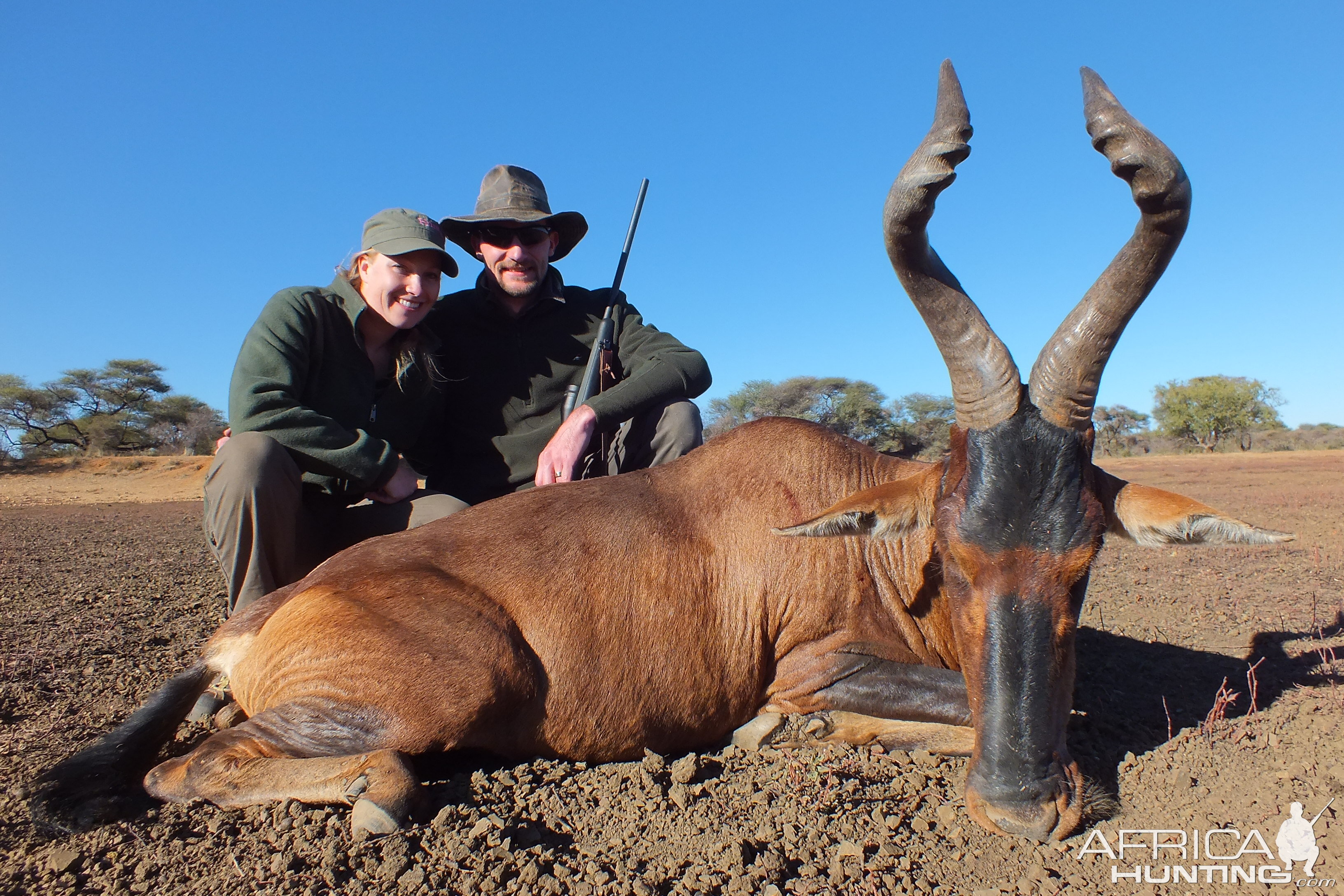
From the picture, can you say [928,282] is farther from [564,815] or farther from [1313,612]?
[1313,612]

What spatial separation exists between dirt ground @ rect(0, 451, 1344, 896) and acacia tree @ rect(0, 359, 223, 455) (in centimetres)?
4216

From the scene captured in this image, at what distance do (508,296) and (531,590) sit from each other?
3.52 metres

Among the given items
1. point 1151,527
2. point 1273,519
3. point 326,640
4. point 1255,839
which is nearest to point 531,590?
point 326,640

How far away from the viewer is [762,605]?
385cm

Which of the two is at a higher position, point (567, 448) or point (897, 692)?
point (567, 448)

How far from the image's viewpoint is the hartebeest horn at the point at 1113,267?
10.1 feet

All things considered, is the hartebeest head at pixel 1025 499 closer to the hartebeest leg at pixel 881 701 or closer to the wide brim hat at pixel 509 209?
the hartebeest leg at pixel 881 701

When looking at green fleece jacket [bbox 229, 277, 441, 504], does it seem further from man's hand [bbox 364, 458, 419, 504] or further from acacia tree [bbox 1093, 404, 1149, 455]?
acacia tree [bbox 1093, 404, 1149, 455]

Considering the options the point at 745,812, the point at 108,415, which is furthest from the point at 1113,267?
the point at 108,415

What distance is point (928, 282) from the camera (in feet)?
11.6

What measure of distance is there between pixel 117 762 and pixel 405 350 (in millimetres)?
3193

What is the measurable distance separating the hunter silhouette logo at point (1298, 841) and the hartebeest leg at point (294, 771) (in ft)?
9.68

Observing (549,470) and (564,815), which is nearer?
(564,815)

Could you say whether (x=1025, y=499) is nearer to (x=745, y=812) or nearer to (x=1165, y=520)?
(x=1165, y=520)
